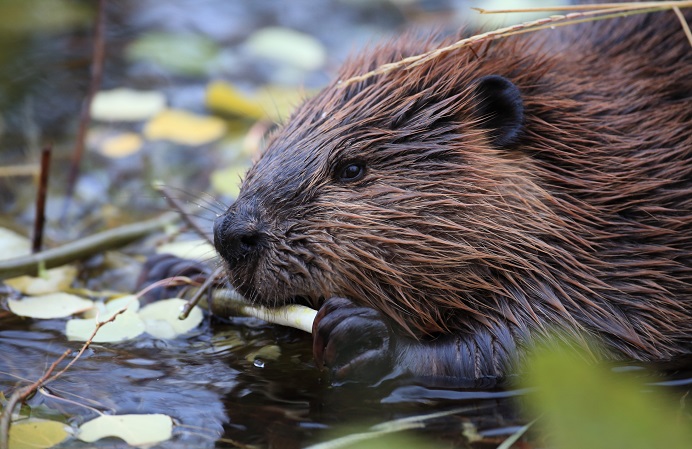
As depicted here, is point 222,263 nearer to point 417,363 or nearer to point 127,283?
point 417,363

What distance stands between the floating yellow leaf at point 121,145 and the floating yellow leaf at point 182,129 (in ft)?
0.25

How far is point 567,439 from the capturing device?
116 centimetres

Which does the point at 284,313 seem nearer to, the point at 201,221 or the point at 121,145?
the point at 201,221

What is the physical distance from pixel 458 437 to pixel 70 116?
396cm

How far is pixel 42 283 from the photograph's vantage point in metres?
3.51

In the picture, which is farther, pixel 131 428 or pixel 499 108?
pixel 499 108

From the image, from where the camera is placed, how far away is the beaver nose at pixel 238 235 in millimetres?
2611

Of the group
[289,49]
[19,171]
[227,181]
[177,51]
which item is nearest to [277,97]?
[289,49]

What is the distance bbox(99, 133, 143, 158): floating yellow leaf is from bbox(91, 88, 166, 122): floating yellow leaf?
0.15 meters

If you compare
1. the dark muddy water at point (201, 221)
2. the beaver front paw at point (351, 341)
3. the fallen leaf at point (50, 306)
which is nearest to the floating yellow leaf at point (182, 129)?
the dark muddy water at point (201, 221)

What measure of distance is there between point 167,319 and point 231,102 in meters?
2.56

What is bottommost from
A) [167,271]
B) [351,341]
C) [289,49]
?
[351,341]

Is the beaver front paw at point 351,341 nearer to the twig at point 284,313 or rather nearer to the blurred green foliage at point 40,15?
the twig at point 284,313

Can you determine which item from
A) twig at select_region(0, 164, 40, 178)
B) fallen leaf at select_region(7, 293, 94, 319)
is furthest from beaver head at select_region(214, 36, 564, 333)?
twig at select_region(0, 164, 40, 178)
